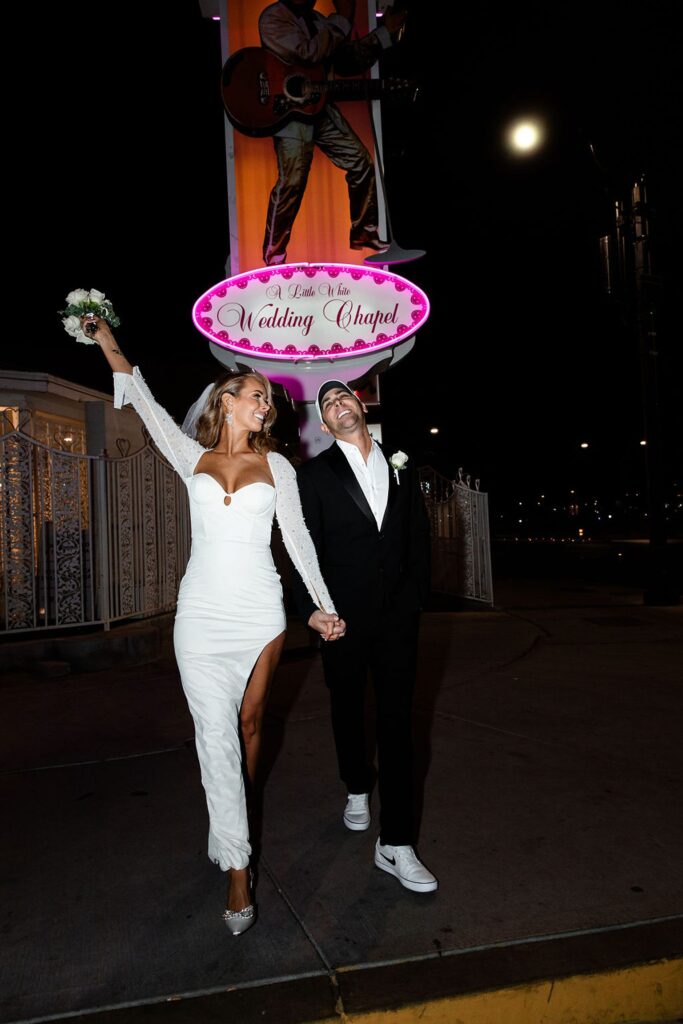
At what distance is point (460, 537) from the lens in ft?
40.5

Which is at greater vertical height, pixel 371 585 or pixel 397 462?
pixel 397 462

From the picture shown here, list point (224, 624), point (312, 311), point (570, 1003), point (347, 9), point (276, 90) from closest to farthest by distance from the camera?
point (570, 1003) → point (224, 624) → point (312, 311) → point (276, 90) → point (347, 9)

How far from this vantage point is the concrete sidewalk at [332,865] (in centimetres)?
222

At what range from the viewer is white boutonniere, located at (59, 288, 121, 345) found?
2.85m

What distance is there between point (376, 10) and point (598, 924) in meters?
9.22

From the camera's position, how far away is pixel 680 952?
2318mm

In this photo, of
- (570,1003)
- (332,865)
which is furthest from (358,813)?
(570,1003)

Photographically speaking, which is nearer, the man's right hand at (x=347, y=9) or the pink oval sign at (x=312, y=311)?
the pink oval sign at (x=312, y=311)

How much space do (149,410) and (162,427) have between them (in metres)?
→ 0.10

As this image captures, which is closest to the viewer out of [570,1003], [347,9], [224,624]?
[570,1003]

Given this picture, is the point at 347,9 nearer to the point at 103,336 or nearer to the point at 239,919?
the point at 103,336

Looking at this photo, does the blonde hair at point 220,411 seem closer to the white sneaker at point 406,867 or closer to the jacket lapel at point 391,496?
the jacket lapel at point 391,496

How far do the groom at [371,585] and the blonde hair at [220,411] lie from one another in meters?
0.26

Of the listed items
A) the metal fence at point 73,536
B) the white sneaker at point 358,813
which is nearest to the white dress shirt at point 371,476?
the white sneaker at point 358,813
